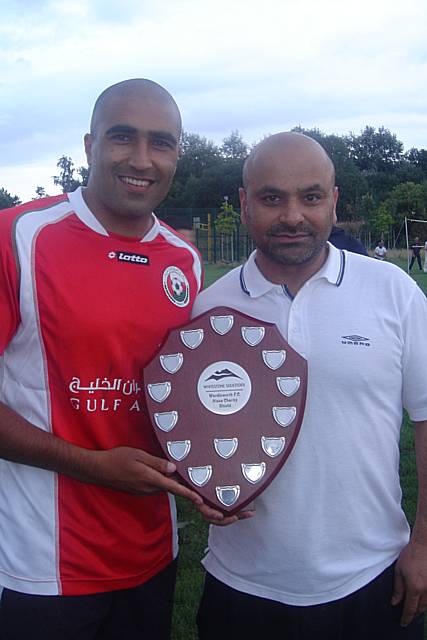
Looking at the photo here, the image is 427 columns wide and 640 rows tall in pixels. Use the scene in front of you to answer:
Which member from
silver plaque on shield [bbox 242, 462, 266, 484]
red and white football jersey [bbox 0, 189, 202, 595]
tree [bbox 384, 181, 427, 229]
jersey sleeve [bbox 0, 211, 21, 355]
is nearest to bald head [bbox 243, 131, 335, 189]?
red and white football jersey [bbox 0, 189, 202, 595]

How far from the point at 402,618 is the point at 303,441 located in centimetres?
69

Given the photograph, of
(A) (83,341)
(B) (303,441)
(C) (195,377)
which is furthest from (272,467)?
(A) (83,341)

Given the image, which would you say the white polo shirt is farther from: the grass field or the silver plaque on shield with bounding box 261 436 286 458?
the grass field

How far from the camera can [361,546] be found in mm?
2307

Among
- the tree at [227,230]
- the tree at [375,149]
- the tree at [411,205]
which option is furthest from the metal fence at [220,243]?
the tree at [375,149]

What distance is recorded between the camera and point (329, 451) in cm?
227

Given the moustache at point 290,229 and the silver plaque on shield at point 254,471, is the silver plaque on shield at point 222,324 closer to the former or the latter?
the moustache at point 290,229

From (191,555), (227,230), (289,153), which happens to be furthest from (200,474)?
(227,230)

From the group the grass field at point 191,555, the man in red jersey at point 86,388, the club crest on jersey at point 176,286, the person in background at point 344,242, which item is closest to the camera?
the man in red jersey at point 86,388

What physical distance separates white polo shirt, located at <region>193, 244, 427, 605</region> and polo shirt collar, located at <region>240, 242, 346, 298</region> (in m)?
0.02

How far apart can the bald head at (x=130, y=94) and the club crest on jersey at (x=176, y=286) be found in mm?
597

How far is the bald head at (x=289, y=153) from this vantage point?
2389mm

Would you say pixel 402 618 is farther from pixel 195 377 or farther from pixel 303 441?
pixel 195 377

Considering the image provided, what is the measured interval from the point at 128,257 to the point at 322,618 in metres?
1.40
